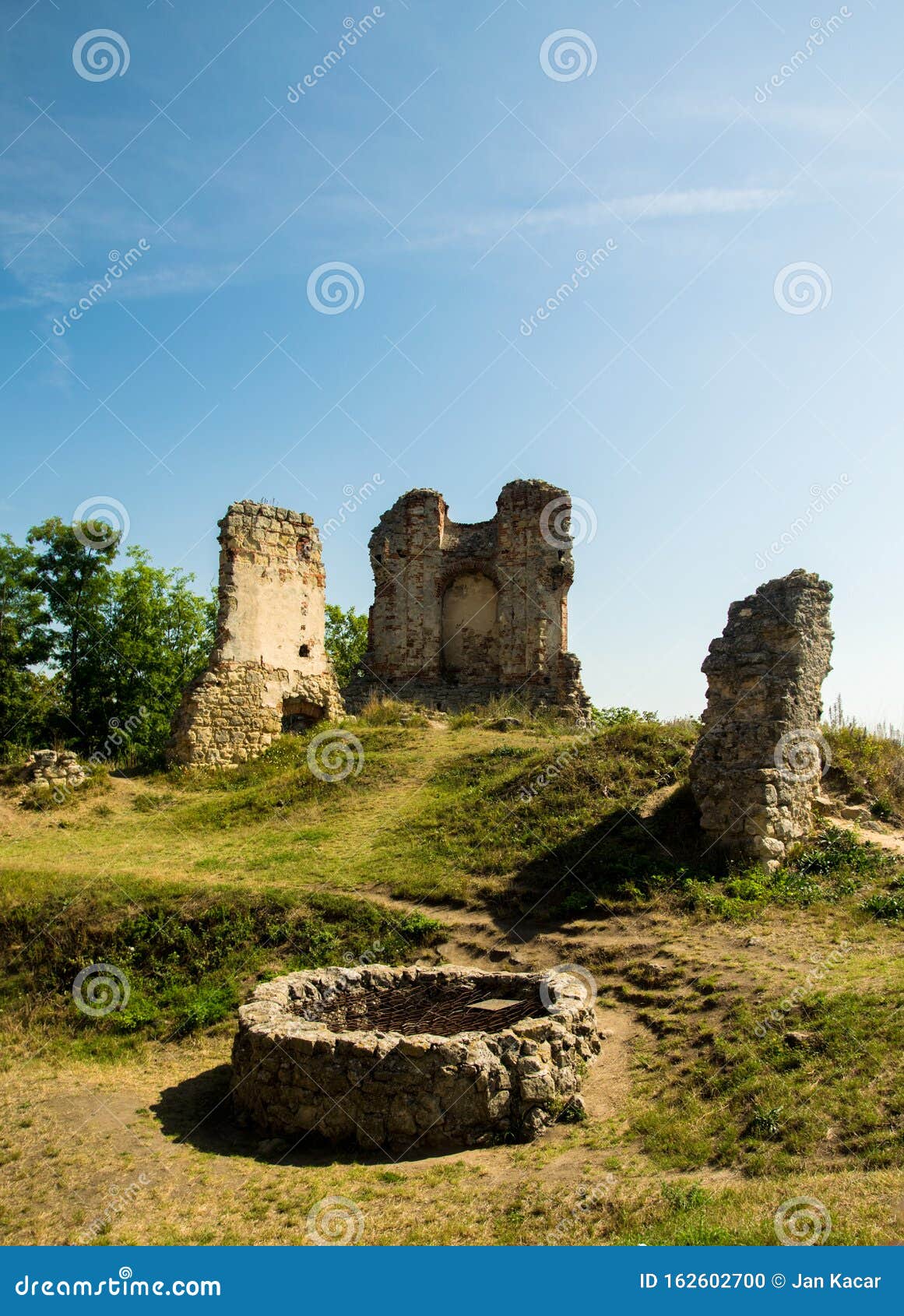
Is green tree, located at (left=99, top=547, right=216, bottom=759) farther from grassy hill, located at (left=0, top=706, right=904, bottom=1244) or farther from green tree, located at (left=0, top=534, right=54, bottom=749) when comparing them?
grassy hill, located at (left=0, top=706, right=904, bottom=1244)

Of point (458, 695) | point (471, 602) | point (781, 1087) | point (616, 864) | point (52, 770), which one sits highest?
point (471, 602)

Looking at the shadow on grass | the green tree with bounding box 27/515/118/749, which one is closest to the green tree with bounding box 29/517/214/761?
the green tree with bounding box 27/515/118/749

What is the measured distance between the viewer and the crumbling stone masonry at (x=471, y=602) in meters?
25.9

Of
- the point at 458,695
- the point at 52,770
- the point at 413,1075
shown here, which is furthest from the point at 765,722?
the point at 458,695

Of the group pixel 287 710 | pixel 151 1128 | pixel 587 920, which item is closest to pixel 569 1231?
pixel 151 1128

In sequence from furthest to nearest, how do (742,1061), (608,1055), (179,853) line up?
(179,853) → (608,1055) → (742,1061)

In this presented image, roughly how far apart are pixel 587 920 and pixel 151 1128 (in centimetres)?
572

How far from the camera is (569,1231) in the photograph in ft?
17.7

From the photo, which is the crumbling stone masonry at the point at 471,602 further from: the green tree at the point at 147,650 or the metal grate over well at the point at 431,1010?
the metal grate over well at the point at 431,1010

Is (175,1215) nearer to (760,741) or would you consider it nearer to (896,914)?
(896,914)

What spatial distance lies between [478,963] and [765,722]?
17.1 feet

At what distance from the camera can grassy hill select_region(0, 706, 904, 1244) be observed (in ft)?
19.5

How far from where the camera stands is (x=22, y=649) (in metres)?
23.3

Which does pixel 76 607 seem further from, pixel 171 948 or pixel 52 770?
pixel 171 948
